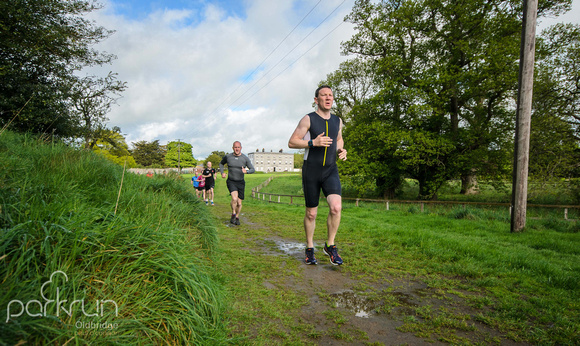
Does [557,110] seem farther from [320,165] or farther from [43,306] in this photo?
[43,306]

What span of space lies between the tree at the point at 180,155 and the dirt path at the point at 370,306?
344 feet

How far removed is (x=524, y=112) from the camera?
6.79 m

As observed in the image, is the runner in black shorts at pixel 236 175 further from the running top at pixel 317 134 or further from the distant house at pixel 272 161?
the distant house at pixel 272 161

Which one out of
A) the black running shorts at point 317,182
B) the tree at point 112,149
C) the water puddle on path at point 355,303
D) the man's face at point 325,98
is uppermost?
the man's face at point 325,98

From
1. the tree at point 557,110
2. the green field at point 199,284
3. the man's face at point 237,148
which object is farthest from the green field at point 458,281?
the tree at point 557,110

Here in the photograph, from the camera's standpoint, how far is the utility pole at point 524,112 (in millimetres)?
6676

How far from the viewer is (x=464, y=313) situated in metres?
2.43

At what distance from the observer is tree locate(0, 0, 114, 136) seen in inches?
318

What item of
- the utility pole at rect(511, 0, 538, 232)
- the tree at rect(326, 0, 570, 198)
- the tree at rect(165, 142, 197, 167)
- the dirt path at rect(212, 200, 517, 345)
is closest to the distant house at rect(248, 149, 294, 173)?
the tree at rect(165, 142, 197, 167)

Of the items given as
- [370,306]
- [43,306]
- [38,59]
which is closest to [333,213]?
[370,306]

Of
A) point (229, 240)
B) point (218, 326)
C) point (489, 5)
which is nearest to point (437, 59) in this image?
point (489, 5)

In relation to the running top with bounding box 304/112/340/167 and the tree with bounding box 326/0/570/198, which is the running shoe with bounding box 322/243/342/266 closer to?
the running top with bounding box 304/112/340/167

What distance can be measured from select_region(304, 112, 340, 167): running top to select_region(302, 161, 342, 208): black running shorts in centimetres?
8

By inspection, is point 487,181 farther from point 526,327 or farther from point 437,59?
point 526,327
